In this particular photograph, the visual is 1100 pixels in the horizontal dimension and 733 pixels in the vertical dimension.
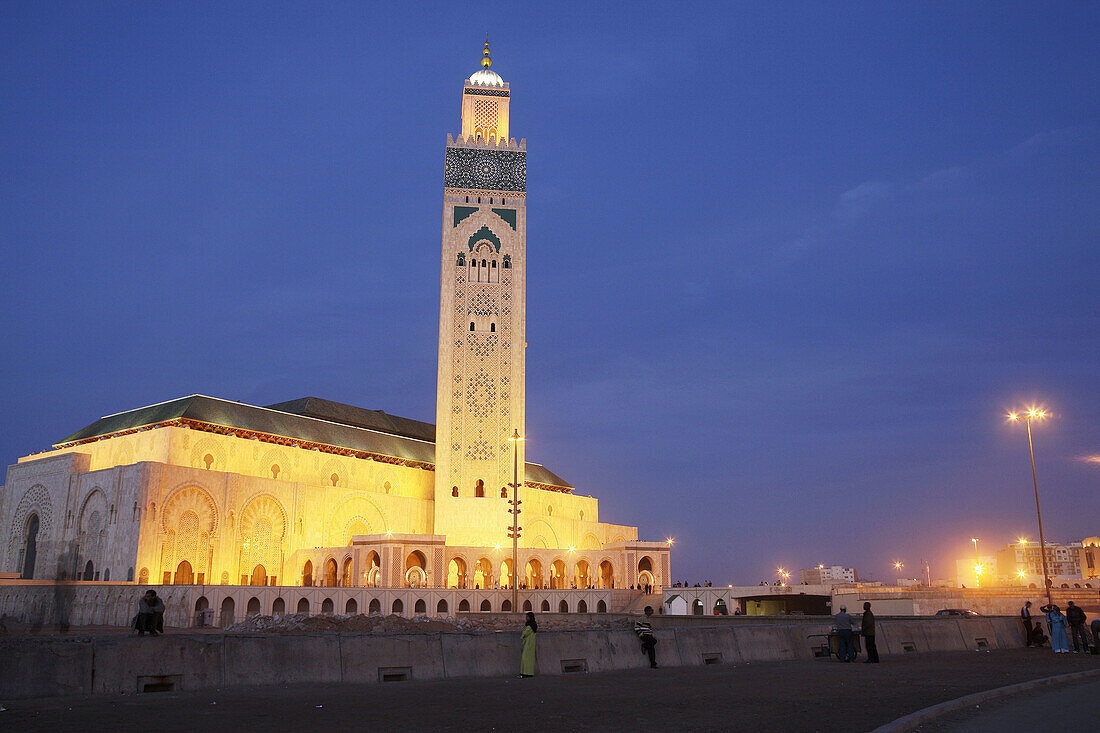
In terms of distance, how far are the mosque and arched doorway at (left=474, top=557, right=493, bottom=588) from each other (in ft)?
0.38

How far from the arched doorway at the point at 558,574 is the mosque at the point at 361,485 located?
0.10m

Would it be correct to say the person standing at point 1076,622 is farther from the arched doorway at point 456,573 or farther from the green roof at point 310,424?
the green roof at point 310,424

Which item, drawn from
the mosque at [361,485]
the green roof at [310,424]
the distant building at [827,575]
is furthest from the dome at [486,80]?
the distant building at [827,575]

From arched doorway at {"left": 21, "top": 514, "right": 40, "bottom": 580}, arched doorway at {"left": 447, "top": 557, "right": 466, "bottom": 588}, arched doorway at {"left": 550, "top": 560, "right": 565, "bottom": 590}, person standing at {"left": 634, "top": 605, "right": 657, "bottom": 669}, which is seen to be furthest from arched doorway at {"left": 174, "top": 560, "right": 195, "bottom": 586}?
person standing at {"left": 634, "top": 605, "right": 657, "bottom": 669}

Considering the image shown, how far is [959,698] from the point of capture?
33.4ft

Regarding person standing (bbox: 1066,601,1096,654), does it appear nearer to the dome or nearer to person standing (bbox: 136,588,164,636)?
person standing (bbox: 136,588,164,636)

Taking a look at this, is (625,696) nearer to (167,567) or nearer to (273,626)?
(273,626)

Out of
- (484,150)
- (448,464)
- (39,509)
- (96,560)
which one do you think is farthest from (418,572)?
(484,150)

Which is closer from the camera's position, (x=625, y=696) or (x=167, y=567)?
(x=625, y=696)

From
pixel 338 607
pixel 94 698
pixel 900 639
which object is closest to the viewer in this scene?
pixel 94 698

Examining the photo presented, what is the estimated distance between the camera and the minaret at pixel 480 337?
173ft

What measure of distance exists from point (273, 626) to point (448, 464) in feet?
75.3

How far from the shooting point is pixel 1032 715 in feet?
30.9

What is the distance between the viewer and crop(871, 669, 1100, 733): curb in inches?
320
